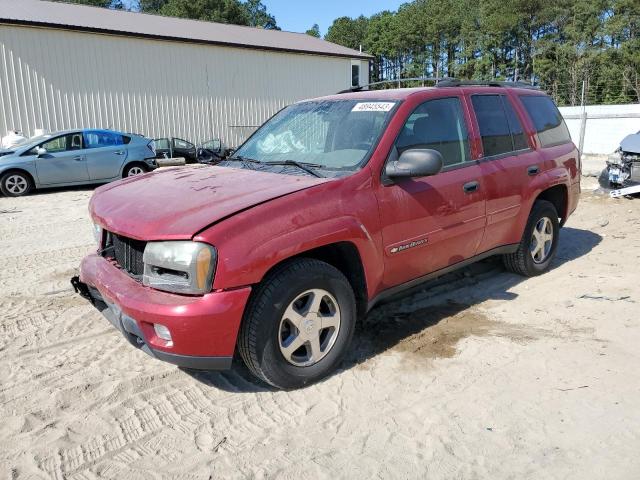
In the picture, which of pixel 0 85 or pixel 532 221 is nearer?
pixel 532 221

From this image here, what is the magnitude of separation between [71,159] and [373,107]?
35.3ft

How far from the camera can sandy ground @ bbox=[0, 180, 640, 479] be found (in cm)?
275

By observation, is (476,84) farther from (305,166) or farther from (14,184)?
(14,184)

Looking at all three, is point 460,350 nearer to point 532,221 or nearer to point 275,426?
point 275,426

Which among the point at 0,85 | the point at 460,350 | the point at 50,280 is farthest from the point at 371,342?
the point at 0,85

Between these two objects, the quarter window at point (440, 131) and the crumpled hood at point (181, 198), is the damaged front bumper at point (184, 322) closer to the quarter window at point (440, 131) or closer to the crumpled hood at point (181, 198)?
the crumpled hood at point (181, 198)

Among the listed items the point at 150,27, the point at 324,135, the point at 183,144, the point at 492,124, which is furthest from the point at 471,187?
the point at 150,27

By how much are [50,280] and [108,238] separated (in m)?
2.35

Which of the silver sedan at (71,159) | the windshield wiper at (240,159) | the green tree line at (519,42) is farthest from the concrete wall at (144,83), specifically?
the green tree line at (519,42)

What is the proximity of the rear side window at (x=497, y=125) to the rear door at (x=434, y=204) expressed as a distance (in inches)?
10.4

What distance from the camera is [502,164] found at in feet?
15.7

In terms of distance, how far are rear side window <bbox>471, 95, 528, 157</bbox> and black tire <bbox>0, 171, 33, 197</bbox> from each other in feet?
36.1

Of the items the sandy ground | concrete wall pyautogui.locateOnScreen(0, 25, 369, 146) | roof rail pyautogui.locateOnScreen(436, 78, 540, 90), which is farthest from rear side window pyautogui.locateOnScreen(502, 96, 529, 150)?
concrete wall pyautogui.locateOnScreen(0, 25, 369, 146)

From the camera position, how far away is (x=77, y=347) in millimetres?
4062
